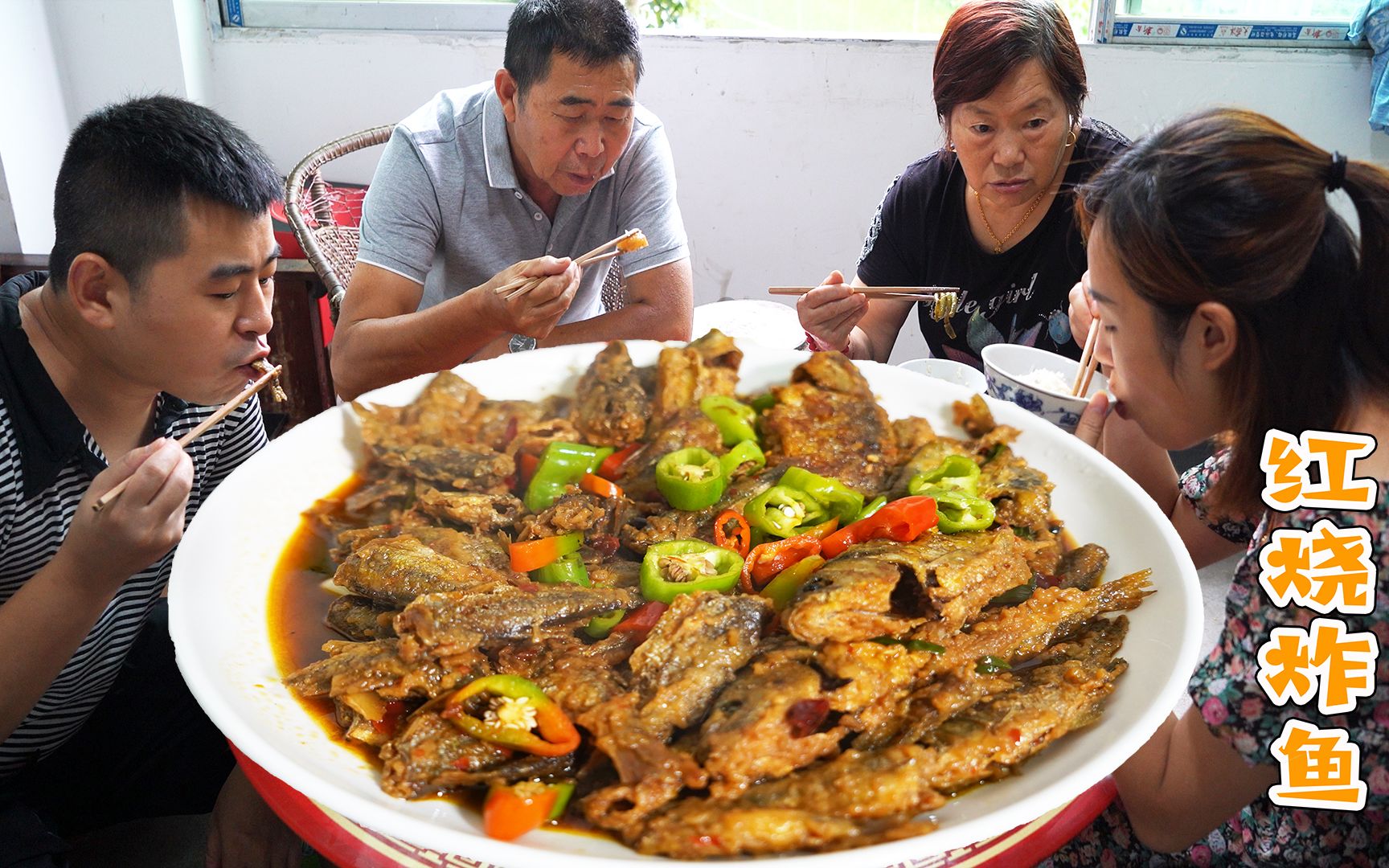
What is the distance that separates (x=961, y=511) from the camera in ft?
7.07

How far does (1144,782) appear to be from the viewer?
1.81m

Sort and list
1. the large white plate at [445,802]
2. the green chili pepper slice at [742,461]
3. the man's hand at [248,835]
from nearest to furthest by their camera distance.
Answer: the large white plate at [445,802] → the man's hand at [248,835] → the green chili pepper slice at [742,461]

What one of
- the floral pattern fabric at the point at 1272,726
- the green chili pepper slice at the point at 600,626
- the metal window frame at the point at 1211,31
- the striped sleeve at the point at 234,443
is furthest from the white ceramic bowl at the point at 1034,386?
the metal window frame at the point at 1211,31

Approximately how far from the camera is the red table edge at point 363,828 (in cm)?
145

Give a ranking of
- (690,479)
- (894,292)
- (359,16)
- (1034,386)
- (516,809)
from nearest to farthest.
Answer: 1. (516,809)
2. (690,479)
3. (1034,386)
4. (894,292)
5. (359,16)

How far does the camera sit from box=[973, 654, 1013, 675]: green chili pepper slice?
1.80 metres

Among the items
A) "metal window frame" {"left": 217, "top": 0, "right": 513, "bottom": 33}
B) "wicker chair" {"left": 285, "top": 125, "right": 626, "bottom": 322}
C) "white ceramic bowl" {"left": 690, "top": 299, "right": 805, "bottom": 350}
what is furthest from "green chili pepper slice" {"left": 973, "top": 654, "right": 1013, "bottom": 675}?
"metal window frame" {"left": 217, "top": 0, "right": 513, "bottom": 33}

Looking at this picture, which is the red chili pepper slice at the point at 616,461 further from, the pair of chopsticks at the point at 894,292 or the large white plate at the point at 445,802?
the pair of chopsticks at the point at 894,292

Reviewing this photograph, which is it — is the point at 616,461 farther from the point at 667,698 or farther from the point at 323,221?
the point at 323,221

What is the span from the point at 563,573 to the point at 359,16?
16.1 feet

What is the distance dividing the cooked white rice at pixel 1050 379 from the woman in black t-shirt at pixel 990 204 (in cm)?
57

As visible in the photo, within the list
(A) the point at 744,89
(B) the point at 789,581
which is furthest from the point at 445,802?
(A) the point at 744,89

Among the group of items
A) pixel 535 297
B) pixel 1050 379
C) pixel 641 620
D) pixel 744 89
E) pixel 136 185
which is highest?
pixel 136 185

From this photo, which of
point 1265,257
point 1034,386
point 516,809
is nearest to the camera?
point 516,809
